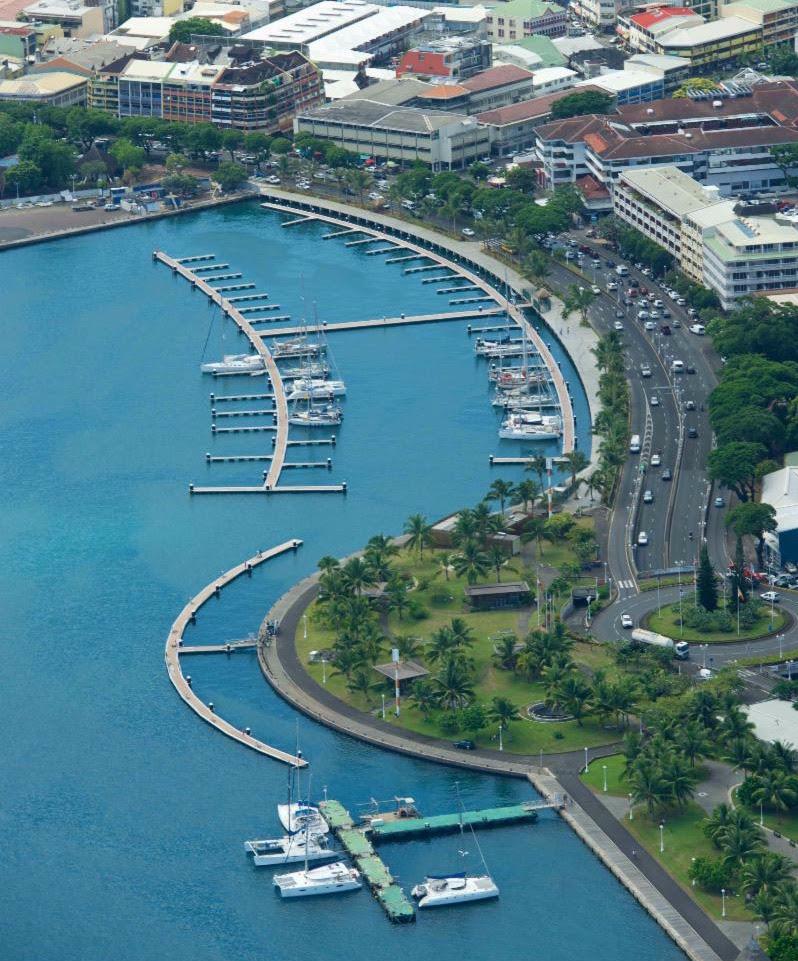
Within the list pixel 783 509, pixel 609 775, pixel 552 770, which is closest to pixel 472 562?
pixel 783 509

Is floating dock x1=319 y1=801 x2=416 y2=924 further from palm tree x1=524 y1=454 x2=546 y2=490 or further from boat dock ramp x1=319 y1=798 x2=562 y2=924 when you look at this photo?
palm tree x1=524 y1=454 x2=546 y2=490

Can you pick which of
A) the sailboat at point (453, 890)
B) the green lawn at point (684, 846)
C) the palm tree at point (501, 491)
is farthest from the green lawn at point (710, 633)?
the sailboat at point (453, 890)

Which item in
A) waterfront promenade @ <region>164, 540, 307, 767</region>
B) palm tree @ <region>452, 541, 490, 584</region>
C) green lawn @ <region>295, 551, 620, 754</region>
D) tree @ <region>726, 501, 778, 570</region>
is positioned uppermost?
tree @ <region>726, 501, 778, 570</region>

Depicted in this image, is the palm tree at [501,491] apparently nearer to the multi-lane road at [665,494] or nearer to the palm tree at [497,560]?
the palm tree at [497,560]

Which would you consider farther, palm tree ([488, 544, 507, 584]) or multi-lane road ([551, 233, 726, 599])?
multi-lane road ([551, 233, 726, 599])

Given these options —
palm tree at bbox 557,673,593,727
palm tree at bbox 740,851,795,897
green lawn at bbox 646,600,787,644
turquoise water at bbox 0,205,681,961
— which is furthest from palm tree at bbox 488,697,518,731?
palm tree at bbox 740,851,795,897

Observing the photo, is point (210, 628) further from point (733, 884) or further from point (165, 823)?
point (733, 884)

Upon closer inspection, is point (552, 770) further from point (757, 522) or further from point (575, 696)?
point (757, 522)
